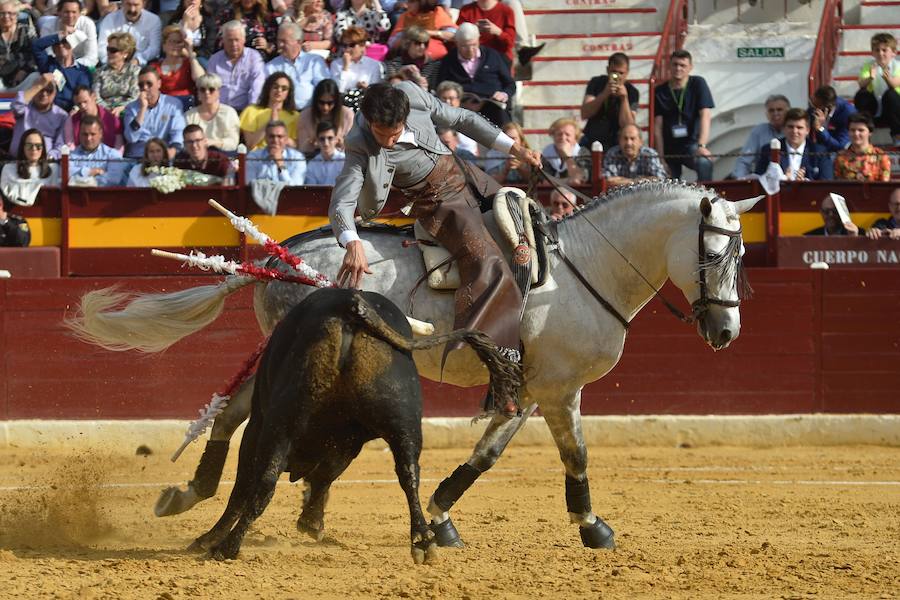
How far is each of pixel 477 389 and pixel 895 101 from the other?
4.43m

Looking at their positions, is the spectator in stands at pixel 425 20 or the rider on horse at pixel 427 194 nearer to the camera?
the rider on horse at pixel 427 194

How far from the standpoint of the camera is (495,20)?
13.1 meters

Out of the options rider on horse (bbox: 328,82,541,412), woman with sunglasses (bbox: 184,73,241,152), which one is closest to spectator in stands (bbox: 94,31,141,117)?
woman with sunglasses (bbox: 184,73,241,152)

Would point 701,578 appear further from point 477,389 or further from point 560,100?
point 560,100

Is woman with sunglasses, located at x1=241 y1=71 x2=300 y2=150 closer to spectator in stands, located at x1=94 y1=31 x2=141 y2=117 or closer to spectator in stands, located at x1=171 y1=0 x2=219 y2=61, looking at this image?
spectator in stands, located at x1=94 y1=31 x2=141 y2=117

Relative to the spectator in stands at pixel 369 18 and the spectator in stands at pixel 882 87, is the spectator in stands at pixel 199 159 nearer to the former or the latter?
the spectator in stands at pixel 369 18

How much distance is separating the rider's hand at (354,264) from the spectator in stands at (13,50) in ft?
23.9

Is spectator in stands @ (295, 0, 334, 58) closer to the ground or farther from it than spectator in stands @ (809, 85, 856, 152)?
farther from it

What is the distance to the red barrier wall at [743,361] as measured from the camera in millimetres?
10781

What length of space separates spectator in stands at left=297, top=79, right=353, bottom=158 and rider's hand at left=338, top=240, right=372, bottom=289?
189 inches

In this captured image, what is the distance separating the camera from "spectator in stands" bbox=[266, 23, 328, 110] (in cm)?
1221

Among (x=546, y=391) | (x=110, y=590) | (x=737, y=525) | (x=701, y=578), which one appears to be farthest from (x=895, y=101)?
(x=110, y=590)

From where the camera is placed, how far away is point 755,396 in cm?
1102

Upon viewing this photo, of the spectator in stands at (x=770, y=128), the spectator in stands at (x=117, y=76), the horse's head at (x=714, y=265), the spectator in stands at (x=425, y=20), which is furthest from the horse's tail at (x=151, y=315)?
the spectator in stands at (x=425, y=20)
